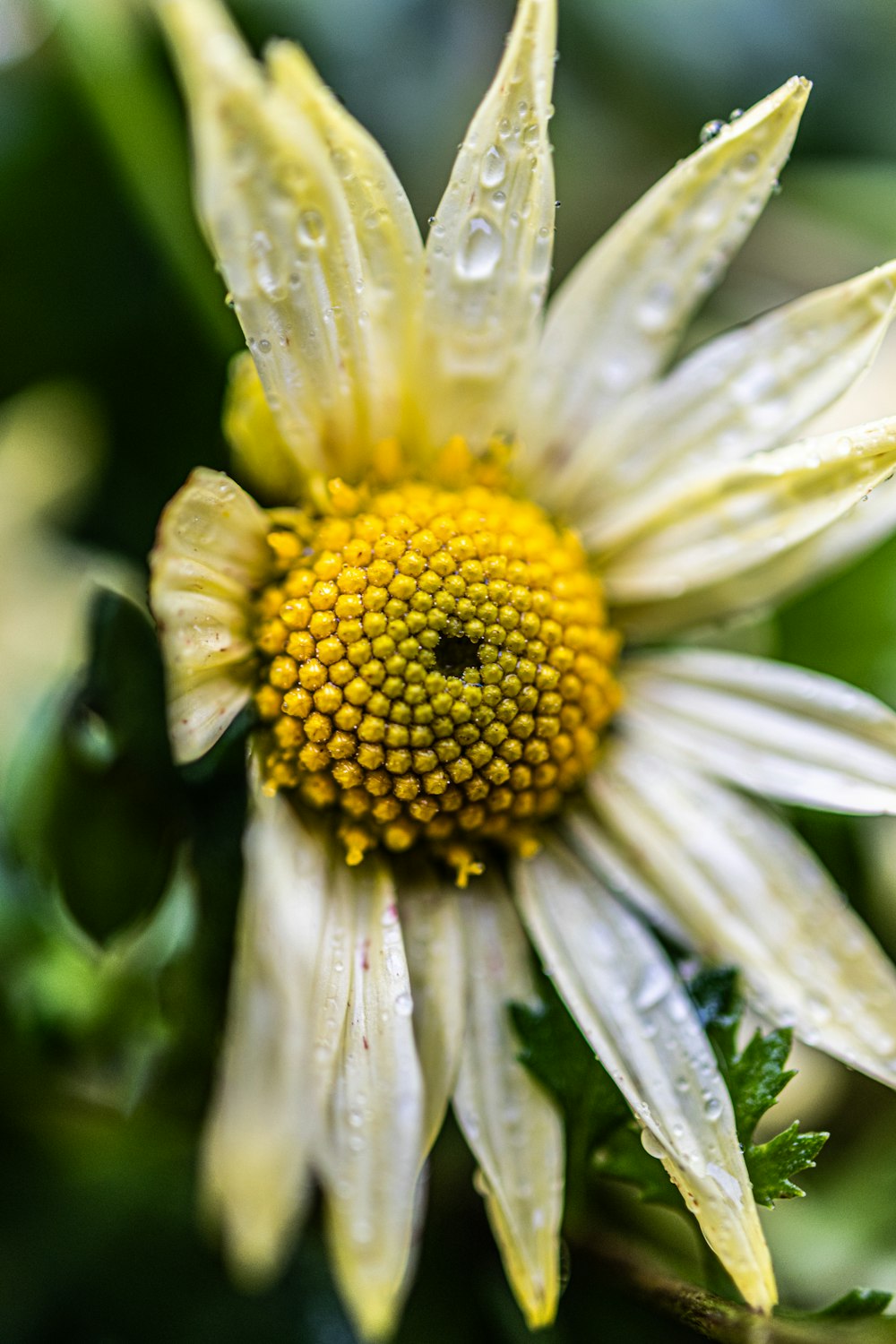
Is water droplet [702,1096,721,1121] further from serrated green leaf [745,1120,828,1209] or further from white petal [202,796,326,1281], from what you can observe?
white petal [202,796,326,1281]

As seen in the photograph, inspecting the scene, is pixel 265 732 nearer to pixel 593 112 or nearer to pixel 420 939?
pixel 420 939

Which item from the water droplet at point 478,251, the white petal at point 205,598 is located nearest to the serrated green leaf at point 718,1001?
the white petal at point 205,598

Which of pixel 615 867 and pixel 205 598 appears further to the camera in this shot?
pixel 615 867

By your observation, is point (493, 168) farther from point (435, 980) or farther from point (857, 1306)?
point (857, 1306)

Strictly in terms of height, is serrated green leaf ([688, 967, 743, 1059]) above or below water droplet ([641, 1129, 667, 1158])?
above

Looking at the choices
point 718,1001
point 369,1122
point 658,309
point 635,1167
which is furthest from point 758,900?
point 658,309

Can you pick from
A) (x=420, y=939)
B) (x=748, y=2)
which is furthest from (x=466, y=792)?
(x=748, y=2)

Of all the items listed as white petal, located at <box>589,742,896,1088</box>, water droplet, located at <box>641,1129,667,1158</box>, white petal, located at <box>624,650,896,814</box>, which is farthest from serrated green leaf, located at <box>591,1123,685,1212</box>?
white petal, located at <box>624,650,896,814</box>

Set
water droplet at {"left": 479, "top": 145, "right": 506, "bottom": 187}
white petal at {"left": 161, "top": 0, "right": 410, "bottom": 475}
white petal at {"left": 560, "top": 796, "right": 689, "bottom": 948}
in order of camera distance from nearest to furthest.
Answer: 1. white petal at {"left": 161, "top": 0, "right": 410, "bottom": 475}
2. water droplet at {"left": 479, "top": 145, "right": 506, "bottom": 187}
3. white petal at {"left": 560, "top": 796, "right": 689, "bottom": 948}
